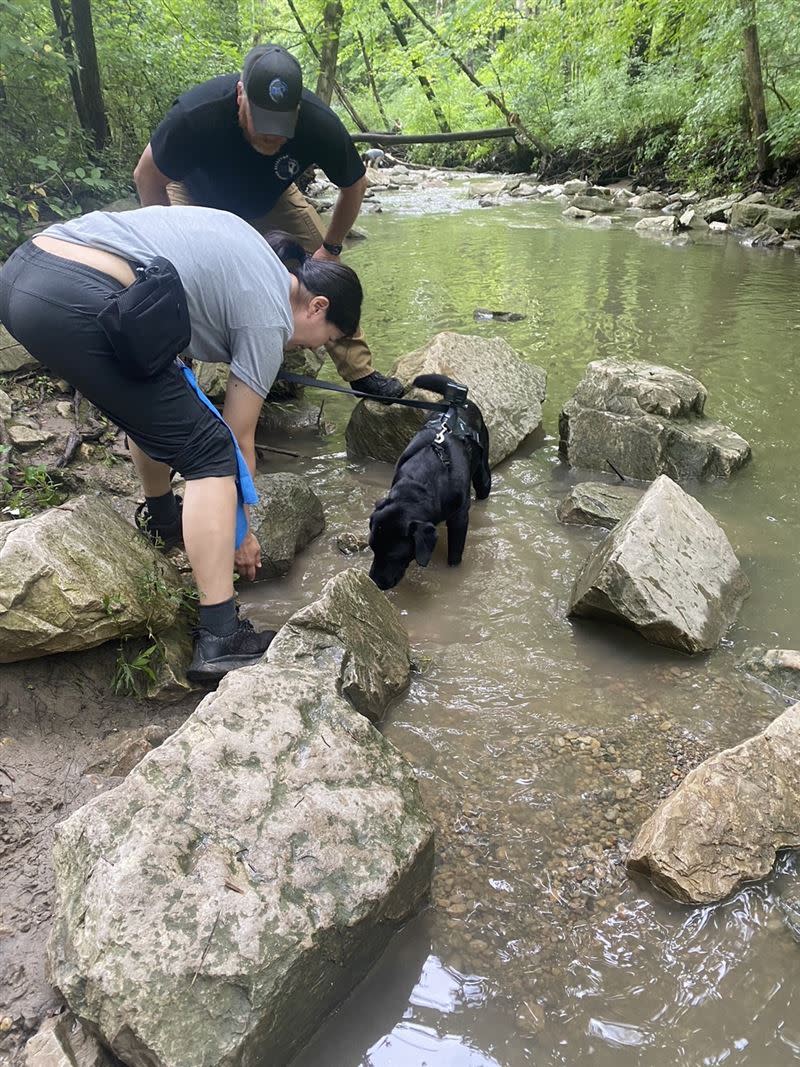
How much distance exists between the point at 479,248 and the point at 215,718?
1064cm

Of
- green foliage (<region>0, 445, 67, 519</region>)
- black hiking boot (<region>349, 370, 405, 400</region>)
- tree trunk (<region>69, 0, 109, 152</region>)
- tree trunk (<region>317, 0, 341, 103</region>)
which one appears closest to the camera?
green foliage (<region>0, 445, 67, 519</region>)

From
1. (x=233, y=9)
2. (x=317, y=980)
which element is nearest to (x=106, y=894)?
(x=317, y=980)

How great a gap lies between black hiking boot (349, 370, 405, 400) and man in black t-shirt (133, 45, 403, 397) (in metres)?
0.80

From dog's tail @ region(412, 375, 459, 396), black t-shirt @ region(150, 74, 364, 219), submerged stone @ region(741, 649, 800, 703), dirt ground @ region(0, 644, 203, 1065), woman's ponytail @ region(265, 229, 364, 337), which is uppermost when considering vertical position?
black t-shirt @ region(150, 74, 364, 219)

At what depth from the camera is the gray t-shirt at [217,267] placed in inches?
89.4

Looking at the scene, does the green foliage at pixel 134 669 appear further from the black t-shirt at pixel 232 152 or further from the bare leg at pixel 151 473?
the black t-shirt at pixel 232 152

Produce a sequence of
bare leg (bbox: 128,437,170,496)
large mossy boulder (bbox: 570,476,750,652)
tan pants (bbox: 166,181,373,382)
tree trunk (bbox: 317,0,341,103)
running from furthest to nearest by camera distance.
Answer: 1. tree trunk (bbox: 317,0,341,103)
2. tan pants (bbox: 166,181,373,382)
3. bare leg (bbox: 128,437,170,496)
4. large mossy boulder (bbox: 570,476,750,652)

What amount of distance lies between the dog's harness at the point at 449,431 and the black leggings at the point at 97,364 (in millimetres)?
1313

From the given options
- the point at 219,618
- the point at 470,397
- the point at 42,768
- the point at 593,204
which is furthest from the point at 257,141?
the point at 593,204

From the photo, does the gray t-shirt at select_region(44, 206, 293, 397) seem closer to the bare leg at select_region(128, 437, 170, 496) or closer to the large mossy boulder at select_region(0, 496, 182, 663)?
the bare leg at select_region(128, 437, 170, 496)

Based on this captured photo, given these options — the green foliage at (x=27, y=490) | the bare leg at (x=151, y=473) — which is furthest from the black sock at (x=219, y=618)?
the green foliage at (x=27, y=490)

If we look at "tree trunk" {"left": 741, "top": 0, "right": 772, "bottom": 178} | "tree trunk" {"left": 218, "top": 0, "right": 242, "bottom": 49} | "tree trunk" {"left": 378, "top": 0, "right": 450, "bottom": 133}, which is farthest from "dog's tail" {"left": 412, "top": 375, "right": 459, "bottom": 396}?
"tree trunk" {"left": 378, "top": 0, "right": 450, "bottom": 133}

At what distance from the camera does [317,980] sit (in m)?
1.54

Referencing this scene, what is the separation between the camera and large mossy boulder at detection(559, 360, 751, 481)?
14.0ft
